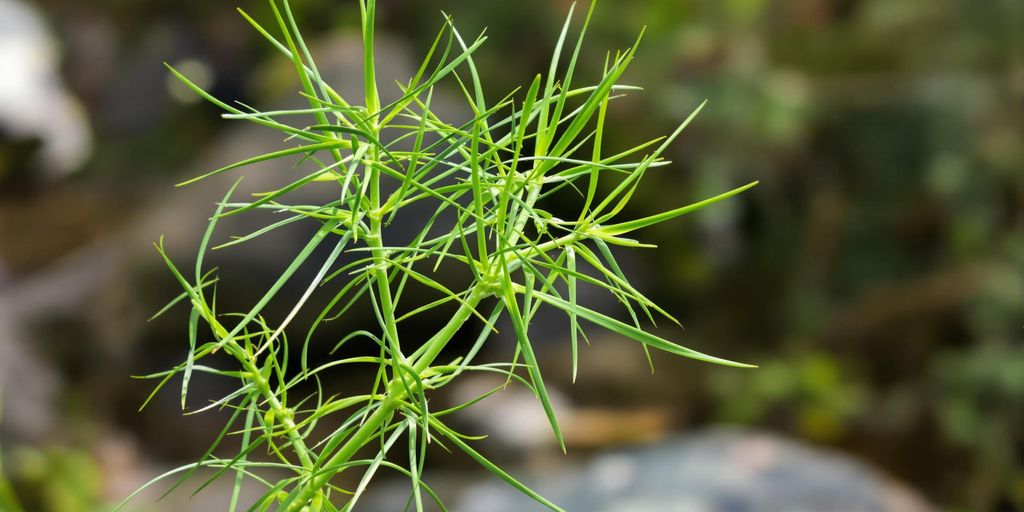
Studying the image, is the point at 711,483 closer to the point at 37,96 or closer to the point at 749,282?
the point at 749,282

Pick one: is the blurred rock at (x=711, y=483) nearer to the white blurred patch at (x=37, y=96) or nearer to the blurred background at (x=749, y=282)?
the blurred background at (x=749, y=282)

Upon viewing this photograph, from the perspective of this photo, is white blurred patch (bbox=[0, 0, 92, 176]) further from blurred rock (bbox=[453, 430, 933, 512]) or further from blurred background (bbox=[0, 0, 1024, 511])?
blurred rock (bbox=[453, 430, 933, 512])

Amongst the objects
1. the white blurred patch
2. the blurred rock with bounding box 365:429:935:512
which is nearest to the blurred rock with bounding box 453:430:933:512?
the blurred rock with bounding box 365:429:935:512

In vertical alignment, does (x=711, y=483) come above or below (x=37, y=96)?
above

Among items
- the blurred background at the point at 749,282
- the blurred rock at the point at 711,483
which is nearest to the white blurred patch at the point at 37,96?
the blurred background at the point at 749,282

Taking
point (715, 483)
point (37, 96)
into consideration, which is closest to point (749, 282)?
point (715, 483)
